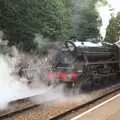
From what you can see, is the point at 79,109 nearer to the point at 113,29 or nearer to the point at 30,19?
the point at 30,19

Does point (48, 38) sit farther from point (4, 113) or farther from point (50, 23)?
point (4, 113)

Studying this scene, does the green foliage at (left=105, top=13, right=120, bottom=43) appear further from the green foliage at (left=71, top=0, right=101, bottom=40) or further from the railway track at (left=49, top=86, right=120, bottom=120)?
the railway track at (left=49, top=86, right=120, bottom=120)

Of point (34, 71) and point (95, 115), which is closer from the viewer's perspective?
point (95, 115)

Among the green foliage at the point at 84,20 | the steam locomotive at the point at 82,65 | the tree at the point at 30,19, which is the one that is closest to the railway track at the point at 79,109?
the steam locomotive at the point at 82,65

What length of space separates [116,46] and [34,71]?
4415 mm

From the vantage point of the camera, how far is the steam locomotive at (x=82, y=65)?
49.1 ft

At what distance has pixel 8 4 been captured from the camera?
800 inches

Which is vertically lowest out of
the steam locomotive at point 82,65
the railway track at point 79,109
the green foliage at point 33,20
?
the railway track at point 79,109

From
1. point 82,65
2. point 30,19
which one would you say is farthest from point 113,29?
point 82,65

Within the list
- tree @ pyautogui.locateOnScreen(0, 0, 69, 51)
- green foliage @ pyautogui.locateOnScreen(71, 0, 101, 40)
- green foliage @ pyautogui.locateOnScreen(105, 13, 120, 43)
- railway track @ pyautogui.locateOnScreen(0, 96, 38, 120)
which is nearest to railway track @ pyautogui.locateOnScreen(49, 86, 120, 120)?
railway track @ pyautogui.locateOnScreen(0, 96, 38, 120)

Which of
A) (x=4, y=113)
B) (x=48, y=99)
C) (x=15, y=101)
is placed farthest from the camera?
(x=48, y=99)

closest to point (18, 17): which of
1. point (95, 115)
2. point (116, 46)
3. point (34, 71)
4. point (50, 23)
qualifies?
point (50, 23)

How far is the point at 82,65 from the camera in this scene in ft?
51.2

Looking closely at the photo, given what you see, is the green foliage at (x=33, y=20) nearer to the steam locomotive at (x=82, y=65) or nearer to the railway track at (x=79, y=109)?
the steam locomotive at (x=82, y=65)
